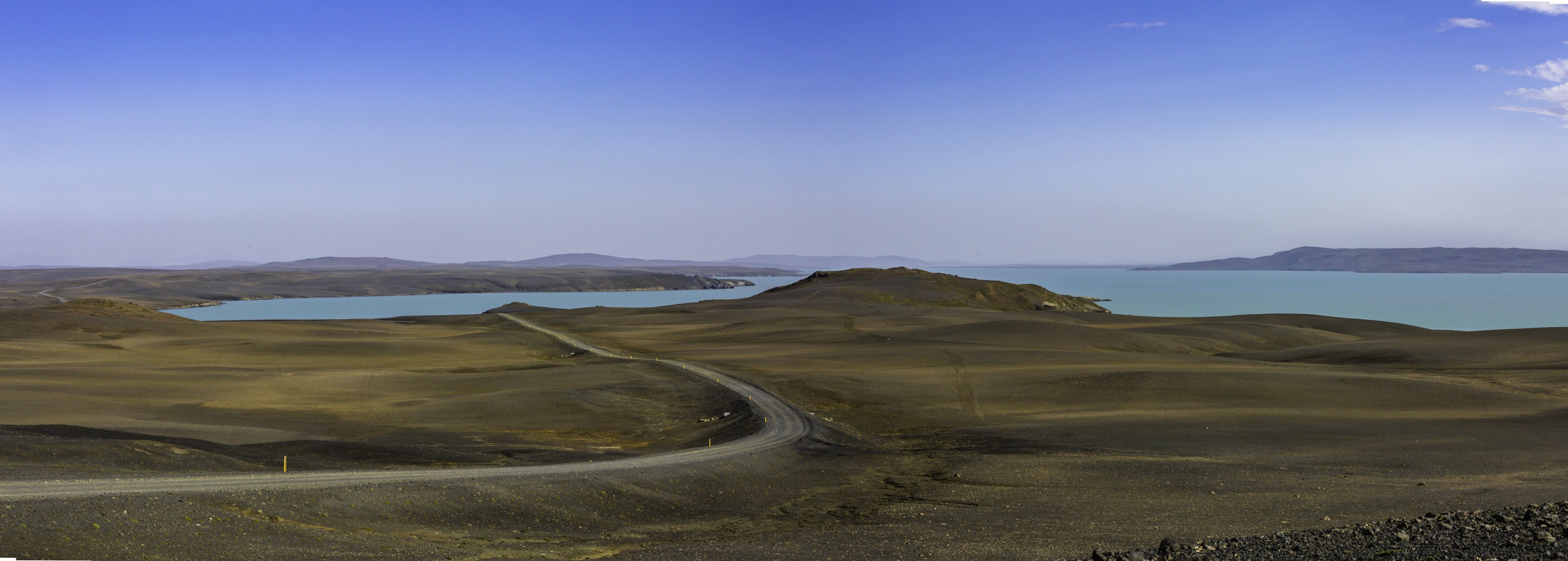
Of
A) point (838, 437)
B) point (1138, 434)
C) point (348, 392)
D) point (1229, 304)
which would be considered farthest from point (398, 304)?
point (1138, 434)

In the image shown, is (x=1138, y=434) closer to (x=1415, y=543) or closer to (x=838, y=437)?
A: (x=838, y=437)

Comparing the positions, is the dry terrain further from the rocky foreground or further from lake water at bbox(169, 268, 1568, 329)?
lake water at bbox(169, 268, 1568, 329)

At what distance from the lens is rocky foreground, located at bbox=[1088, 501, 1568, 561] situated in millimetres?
10860

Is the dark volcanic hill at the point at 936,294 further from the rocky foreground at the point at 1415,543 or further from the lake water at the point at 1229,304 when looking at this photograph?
the rocky foreground at the point at 1415,543

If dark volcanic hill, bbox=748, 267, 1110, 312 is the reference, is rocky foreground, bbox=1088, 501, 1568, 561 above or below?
below

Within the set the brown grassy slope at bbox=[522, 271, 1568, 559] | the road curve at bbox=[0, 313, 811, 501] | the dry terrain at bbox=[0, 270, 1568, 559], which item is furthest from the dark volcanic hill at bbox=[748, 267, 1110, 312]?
the road curve at bbox=[0, 313, 811, 501]

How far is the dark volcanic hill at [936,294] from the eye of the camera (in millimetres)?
101938

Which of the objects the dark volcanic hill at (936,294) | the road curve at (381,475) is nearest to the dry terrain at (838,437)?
the road curve at (381,475)

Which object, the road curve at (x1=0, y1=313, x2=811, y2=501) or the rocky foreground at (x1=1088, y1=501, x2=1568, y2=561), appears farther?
the road curve at (x1=0, y1=313, x2=811, y2=501)

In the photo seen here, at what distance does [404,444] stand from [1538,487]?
25.2 metres

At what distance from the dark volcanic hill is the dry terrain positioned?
125 ft

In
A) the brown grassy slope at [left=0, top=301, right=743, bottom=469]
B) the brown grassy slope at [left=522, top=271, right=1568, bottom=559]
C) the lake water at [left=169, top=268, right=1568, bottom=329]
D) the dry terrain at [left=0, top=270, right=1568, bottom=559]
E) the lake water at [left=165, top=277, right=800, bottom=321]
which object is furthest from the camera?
the lake water at [left=165, top=277, right=800, bottom=321]

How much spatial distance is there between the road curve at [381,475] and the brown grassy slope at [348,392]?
7.12 ft

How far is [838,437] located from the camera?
28.3m
